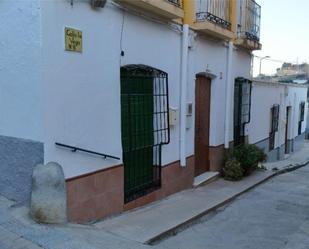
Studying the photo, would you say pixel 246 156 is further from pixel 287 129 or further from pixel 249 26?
pixel 287 129

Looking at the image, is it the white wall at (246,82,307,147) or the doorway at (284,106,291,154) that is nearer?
the white wall at (246,82,307,147)

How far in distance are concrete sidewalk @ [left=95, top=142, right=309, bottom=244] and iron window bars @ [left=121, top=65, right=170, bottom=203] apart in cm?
38

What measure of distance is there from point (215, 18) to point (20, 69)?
527cm

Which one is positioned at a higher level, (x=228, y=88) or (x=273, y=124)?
(x=228, y=88)

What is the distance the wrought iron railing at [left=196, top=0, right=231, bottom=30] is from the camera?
7972 millimetres

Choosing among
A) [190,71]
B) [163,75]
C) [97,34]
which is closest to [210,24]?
[190,71]

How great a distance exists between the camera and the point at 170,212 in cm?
623

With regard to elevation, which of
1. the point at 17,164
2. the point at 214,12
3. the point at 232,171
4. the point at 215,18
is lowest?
the point at 232,171

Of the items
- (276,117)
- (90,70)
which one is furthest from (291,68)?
(90,70)

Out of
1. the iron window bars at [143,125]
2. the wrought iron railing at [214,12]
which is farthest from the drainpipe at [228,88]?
the iron window bars at [143,125]

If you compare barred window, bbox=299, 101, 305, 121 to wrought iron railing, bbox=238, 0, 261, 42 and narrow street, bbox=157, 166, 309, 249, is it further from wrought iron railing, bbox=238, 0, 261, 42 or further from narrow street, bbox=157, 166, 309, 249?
narrow street, bbox=157, 166, 309, 249

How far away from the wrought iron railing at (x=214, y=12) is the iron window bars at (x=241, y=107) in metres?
1.97

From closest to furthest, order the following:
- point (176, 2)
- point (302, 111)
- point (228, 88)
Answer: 1. point (176, 2)
2. point (228, 88)
3. point (302, 111)

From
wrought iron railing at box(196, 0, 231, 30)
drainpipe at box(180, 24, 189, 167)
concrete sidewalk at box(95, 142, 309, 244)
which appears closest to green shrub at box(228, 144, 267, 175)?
concrete sidewalk at box(95, 142, 309, 244)
